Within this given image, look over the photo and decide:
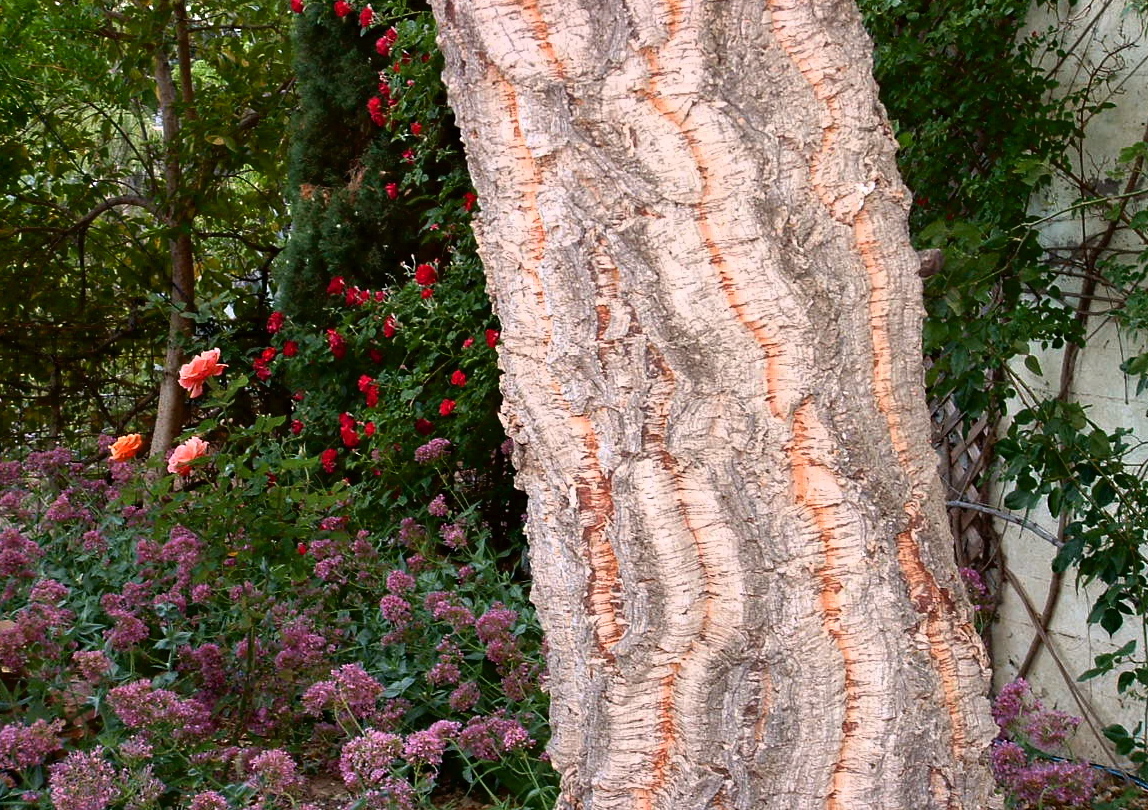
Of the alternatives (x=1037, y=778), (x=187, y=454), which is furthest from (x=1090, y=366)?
(x=187, y=454)

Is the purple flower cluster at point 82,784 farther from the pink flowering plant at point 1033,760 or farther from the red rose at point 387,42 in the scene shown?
the red rose at point 387,42

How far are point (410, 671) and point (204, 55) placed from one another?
387 cm

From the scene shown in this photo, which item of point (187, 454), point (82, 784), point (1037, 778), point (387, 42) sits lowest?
point (82, 784)

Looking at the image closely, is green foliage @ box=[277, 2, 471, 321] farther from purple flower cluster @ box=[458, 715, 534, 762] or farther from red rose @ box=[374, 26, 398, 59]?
purple flower cluster @ box=[458, 715, 534, 762]

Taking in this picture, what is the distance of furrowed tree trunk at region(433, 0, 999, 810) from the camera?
107 cm

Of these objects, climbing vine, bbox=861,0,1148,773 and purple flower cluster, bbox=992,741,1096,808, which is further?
climbing vine, bbox=861,0,1148,773

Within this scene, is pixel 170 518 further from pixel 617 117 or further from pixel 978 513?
pixel 978 513

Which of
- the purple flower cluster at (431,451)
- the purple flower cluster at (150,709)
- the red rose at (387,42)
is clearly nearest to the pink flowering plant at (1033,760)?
the purple flower cluster at (150,709)

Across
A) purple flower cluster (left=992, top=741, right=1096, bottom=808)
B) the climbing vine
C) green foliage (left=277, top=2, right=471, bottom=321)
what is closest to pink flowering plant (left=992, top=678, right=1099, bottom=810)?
purple flower cluster (left=992, top=741, right=1096, bottom=808)

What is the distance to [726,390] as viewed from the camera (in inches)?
42.6

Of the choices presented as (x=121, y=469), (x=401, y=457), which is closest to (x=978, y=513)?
(x=401, y=457)

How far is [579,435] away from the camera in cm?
113

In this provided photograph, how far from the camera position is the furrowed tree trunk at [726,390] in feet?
3.52

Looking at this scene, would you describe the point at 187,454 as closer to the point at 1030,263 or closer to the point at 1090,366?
the point at 1030,263
